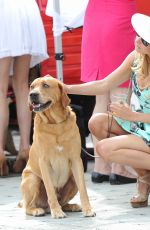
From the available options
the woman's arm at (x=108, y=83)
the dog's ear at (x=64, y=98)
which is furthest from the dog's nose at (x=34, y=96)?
the woman's arm at (x=108, y=83)

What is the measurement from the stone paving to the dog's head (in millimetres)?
731

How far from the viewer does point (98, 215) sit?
5586mm

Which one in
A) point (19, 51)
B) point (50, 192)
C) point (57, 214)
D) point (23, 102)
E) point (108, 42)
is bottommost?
point (23, 102)

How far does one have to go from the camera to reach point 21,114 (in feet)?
24.3

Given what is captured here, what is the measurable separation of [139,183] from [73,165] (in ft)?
1.61

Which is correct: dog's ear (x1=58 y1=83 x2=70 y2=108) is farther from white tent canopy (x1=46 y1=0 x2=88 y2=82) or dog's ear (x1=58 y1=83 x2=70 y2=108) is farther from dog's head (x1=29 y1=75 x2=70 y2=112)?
white tent canopy (x1=46 y1=0 x2=88 y2=82)

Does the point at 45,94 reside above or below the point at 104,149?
above

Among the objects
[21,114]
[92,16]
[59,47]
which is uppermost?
[92,16]

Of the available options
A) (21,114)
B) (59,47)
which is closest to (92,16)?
(59,47)

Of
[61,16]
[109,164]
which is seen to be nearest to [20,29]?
[61,16]

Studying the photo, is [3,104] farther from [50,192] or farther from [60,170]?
[50,192]

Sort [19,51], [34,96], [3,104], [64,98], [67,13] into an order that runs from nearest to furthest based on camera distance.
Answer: [34,96] < [64,98] < [19,51] < [3,104] < [67,13]

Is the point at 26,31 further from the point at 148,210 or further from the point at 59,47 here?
the point at 148,210

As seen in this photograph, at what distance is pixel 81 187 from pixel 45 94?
652 mm
